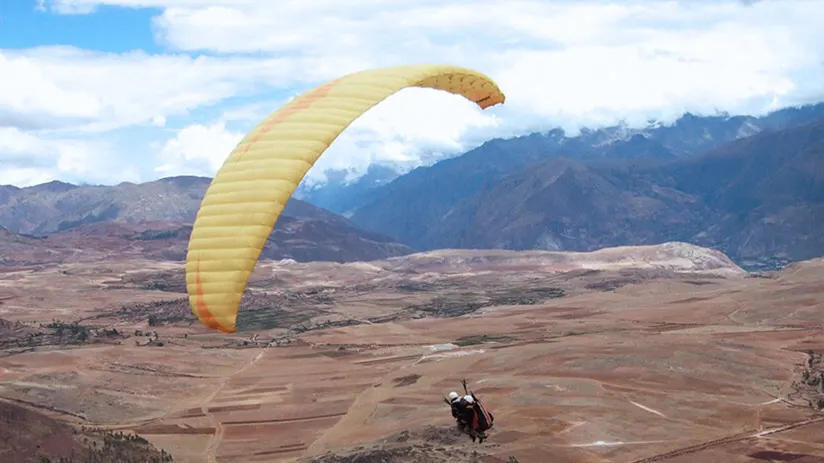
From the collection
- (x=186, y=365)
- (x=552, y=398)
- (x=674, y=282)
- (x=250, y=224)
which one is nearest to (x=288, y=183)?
(x=250, y=224)

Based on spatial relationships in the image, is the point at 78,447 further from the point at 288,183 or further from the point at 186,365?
the point at 186,365

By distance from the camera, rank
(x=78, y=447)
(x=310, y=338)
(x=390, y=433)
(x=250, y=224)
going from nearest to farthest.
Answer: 1. (x=250, y=224)
2. (x=78, y=447)
3. (x=390, y=433)
4. (x=310, y=338)

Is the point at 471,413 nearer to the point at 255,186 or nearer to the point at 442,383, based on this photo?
the point at 255,186

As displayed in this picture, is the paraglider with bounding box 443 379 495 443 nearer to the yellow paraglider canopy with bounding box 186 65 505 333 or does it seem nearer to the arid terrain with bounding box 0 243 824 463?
the yellow paraglider canopy with bounding box 186 65 505 333

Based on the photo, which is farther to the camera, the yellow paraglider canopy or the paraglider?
the paraglider

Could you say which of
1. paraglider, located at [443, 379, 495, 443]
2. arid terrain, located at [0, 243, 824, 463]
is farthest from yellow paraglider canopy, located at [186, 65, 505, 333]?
arid terrain, located at [0, 243, 824, 463]
